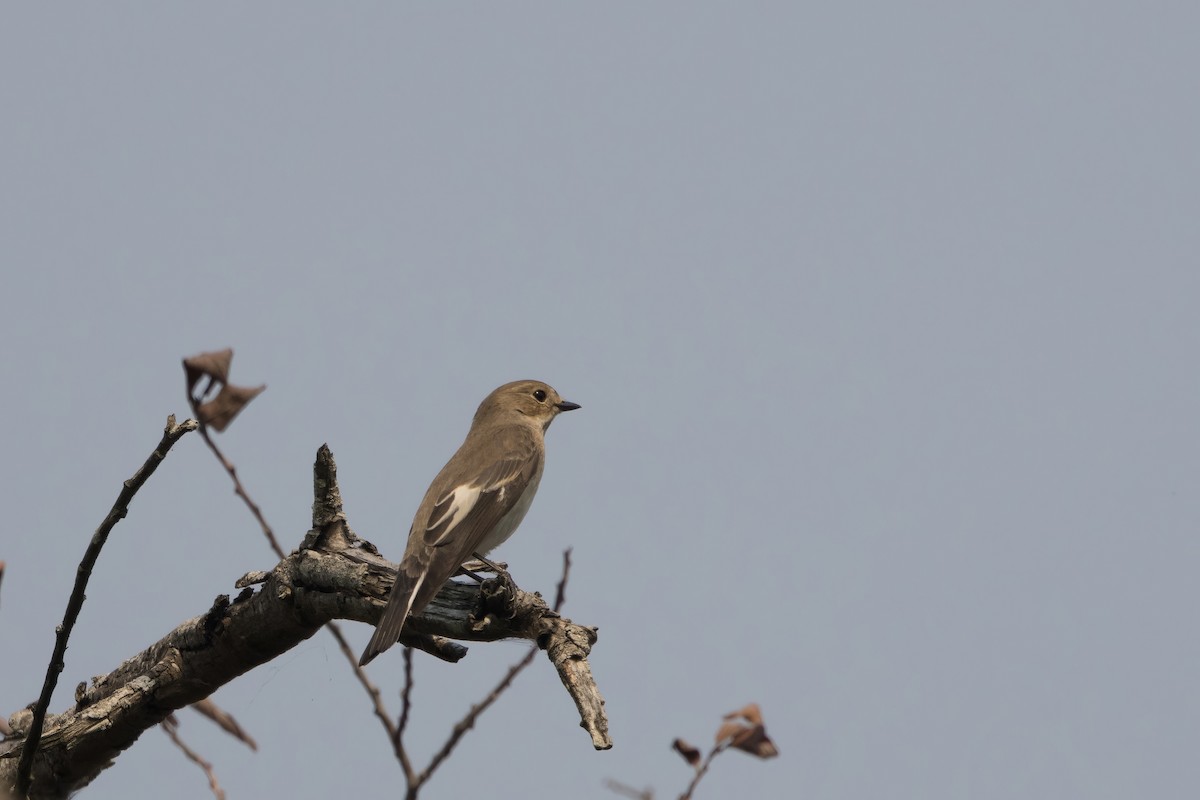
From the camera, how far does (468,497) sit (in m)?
6.77

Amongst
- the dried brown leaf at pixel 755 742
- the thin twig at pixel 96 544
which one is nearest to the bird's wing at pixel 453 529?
the thin twig at pixel 96 544

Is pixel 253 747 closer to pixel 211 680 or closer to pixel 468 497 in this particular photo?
pixel 211 680

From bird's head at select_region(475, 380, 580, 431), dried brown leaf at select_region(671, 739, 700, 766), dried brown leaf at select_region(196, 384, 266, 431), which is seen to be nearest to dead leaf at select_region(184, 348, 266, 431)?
dried brown leaf at select_region(196, 384, 266, 431)

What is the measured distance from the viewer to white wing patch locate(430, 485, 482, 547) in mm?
6184

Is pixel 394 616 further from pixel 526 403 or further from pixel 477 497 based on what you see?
pixel 526 403

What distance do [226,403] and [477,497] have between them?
205 cm

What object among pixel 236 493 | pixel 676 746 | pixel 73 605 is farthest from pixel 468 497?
pixel 73 605

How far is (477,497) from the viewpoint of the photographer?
22.4 feet

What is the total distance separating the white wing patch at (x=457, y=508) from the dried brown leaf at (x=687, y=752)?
1479 millimetres

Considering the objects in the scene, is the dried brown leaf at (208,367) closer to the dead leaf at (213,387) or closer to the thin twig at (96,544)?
the dead leaf at (213,387)

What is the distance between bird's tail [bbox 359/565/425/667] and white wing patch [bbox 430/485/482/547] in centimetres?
117

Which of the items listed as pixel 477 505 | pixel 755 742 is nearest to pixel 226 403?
pixel 477 505

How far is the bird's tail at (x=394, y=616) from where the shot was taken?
4555 millimetres

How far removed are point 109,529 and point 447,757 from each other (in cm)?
216
